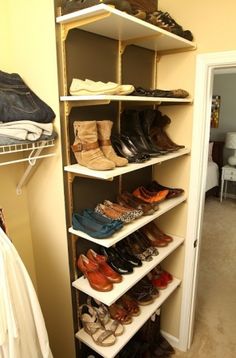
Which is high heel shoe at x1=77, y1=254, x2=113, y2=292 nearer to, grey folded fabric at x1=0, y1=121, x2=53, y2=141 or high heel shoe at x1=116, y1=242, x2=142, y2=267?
high heel shoe at x1=116, y1=242, x2=142, y2=267

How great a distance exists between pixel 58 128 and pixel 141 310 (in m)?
1.18

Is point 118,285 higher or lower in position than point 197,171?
lower

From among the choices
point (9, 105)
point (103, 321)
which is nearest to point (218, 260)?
point (103, 321)

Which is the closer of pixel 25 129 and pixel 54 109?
pixel 25 129

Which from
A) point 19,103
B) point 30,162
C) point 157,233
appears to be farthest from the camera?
point 157,233

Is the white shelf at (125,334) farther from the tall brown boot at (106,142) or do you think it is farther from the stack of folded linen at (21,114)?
the stack of folded linen at (21,114)

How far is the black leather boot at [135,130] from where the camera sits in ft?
4.89

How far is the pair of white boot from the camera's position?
1240mm

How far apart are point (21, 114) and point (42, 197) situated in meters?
0.47

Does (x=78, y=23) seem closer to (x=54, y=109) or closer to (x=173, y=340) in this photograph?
(x=54, y=109)

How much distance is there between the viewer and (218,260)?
331 cm

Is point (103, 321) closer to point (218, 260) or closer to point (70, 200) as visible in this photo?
point (70, 200)

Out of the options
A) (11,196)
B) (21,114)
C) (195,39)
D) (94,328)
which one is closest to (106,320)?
(94,328)

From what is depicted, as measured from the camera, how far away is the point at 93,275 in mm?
1413
